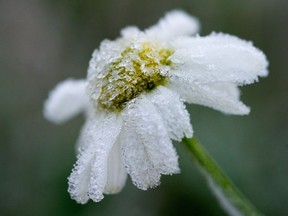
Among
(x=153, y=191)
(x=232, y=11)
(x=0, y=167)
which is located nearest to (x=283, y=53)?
(x=232, y=11)

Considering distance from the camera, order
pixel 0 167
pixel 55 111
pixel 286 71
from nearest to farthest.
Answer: pixel 55 111, pixel 0 167, pixel 286 71

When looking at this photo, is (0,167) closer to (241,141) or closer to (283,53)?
(241,141)

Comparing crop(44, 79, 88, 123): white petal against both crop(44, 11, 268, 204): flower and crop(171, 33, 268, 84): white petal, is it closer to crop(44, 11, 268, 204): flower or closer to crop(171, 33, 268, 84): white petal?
crop(44, 11, 268, 204): flower

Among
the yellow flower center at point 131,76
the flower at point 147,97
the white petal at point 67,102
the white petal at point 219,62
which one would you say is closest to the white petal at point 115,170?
the flower at point 147,97

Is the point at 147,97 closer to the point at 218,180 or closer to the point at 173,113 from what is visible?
the point at 173,113

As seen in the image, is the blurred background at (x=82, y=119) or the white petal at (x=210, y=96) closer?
the white petal at (x=210, y=96)

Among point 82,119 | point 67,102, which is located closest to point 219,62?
point 67,102

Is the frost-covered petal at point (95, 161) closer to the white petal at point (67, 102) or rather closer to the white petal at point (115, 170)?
the white petal at point (115, 170)
